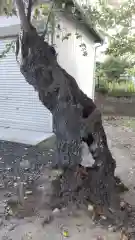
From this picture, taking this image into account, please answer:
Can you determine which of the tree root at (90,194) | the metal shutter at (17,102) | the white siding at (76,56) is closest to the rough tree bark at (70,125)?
the tree root at (90,194)

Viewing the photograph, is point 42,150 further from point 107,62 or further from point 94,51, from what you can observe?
point 107,62

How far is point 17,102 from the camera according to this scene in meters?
8.84

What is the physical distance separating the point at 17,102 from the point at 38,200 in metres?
5.16

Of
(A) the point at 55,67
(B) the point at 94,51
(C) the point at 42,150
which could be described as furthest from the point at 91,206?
(B) the point at 94,51

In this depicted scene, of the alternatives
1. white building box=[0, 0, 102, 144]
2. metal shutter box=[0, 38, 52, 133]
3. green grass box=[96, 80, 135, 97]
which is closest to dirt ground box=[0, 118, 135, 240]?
white building box=[0, 0, 102, 144]

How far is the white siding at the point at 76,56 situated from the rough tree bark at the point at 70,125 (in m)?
3.73

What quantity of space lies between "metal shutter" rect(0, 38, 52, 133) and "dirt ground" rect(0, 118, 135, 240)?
1.28 meters

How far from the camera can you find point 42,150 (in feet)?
22.1

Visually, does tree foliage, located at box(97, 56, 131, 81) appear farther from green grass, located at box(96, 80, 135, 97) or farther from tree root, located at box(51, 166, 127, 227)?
tree root, located at box(51, 166, 127, 227)

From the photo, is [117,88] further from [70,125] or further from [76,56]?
[70,125]

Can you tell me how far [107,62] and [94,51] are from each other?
2.08 meters

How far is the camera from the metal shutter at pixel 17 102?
837 centimetres

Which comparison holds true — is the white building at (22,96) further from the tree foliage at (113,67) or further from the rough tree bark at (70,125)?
the tree foliage at (113,67)

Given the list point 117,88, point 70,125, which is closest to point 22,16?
point 70,125
